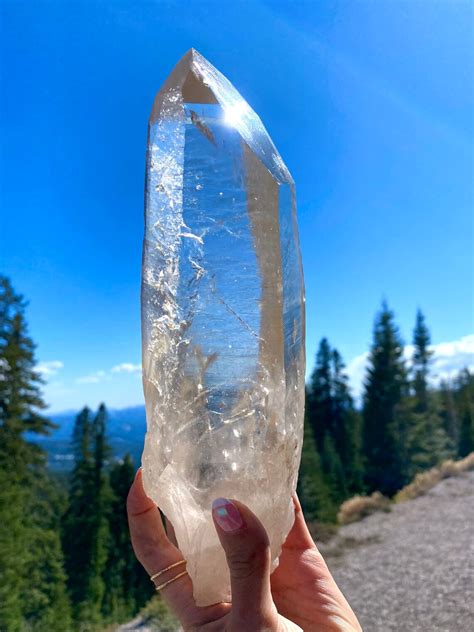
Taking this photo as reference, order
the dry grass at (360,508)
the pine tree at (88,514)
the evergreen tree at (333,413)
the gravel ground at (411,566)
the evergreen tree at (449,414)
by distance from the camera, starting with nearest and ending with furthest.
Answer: the gravel ground at (411,566), the dry grass at (360,508), the pine tree at (88,514), the evergreen tree at (333,413), the evergreen tree at (449,414)

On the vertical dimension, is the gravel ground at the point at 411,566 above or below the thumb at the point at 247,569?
below

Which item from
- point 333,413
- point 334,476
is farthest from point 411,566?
point 333,413

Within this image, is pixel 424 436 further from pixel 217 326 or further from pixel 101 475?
pixel 217 326

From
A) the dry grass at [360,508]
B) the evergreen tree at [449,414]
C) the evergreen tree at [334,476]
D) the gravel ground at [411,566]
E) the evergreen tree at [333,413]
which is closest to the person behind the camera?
the gravel ground at [411,566]

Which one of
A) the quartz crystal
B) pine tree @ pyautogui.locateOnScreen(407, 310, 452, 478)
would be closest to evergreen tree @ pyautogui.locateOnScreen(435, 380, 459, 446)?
pine tree @ pyautogui.locateOnScreen(407, 310, 452, 478)

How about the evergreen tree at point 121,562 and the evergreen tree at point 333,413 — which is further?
the evergreen tree at point 333,413

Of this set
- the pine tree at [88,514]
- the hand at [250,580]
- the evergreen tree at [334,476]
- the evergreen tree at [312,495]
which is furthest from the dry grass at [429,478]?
the hand at [250,580]

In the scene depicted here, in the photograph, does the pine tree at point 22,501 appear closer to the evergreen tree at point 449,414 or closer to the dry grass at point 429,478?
the dry grass at point 429,478
